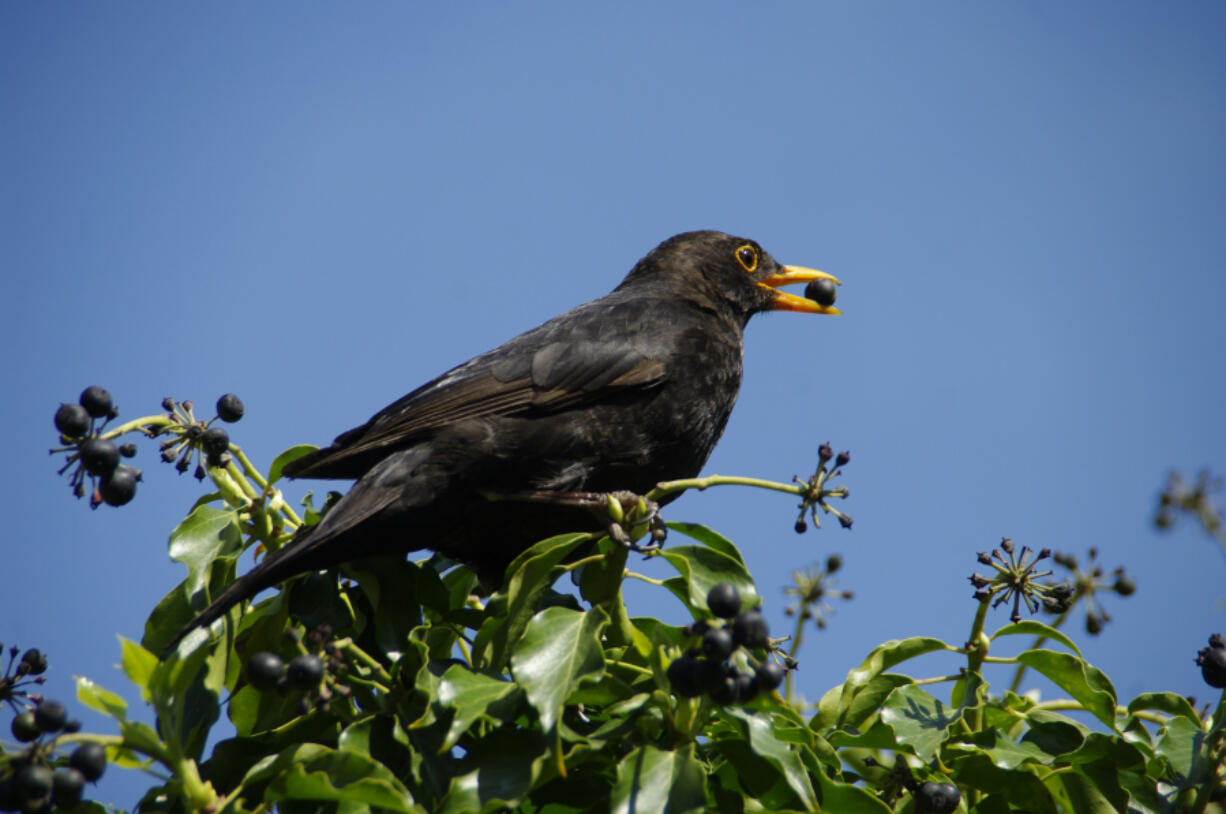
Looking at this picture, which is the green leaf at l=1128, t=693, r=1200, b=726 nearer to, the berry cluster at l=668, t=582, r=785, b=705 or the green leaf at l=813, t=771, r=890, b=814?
the green leaf at l=813, t=771, r=890, b=814

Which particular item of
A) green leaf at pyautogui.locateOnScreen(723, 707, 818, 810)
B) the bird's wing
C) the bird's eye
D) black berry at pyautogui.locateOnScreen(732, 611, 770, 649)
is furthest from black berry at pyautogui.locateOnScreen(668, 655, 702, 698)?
the bird's eye

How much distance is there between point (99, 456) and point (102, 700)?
27.2 inches

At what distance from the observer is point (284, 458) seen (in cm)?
376

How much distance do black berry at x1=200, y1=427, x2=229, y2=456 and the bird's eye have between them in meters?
3.94

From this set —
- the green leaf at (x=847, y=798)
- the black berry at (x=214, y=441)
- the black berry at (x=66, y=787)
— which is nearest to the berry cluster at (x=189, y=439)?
the black berry at (x=214, y=441)

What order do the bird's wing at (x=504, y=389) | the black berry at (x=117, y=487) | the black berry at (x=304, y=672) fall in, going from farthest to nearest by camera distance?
the bird's wing at (x=504, y=389) < the black berry at (x=117, y=487) < the black berry at (x=304, y=672)

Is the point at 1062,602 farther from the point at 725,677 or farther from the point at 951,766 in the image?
the point at 725,677

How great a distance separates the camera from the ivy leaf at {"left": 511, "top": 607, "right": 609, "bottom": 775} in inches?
97.3

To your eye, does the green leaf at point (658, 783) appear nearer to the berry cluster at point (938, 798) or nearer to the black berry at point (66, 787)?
the berry cluster at point (938, 798)

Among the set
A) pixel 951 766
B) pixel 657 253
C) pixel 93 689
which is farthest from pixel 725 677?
pixel 657 253

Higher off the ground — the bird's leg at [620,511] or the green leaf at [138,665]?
the bird's leg at [620,511]

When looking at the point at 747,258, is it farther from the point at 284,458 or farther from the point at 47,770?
the point at 47,770

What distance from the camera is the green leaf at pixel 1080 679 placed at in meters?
2.99

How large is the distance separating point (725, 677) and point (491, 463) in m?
1.98
